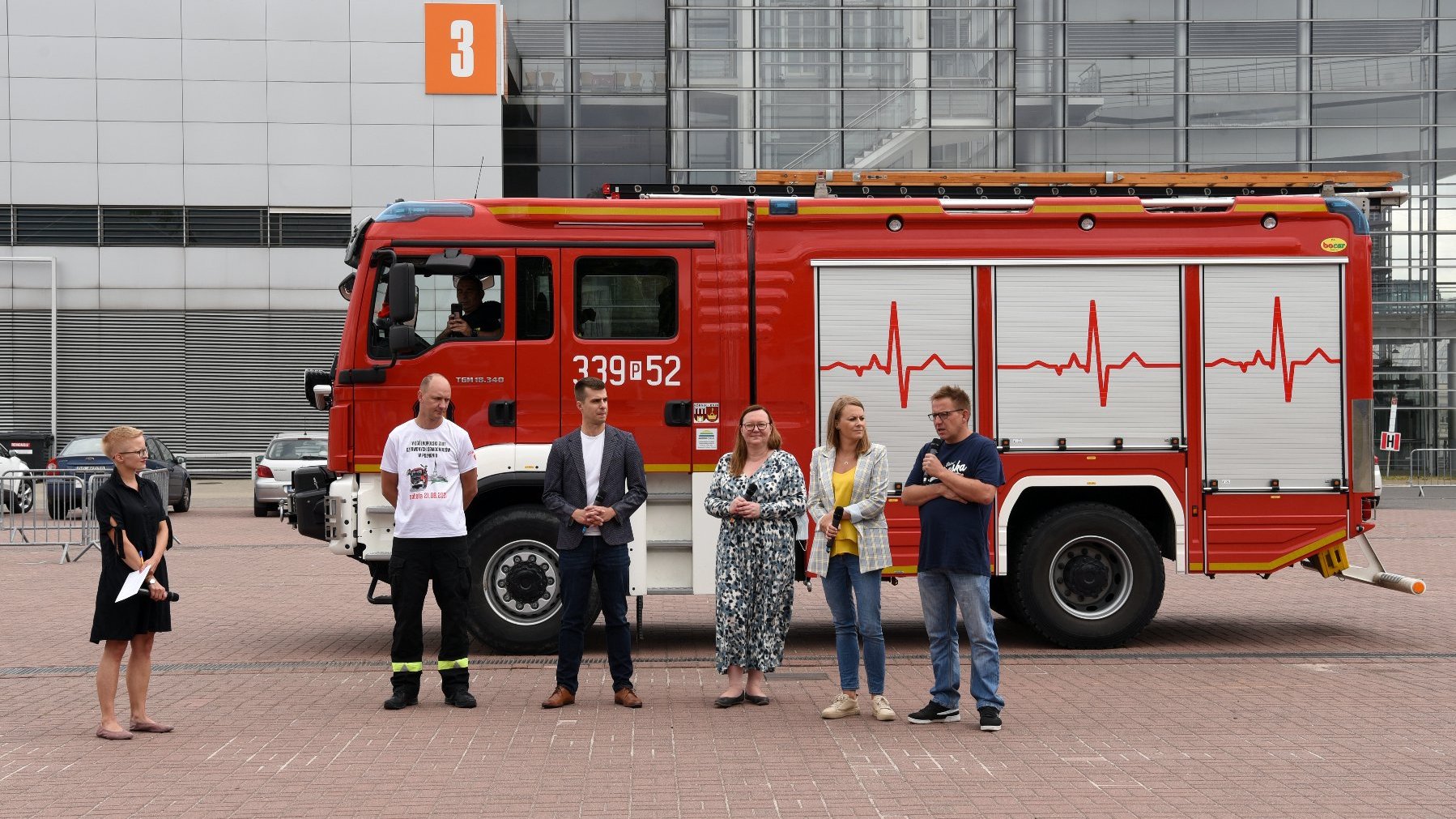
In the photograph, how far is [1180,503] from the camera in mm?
10359

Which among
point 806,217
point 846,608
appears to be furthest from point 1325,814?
point 806,217

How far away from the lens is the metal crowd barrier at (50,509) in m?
18.4

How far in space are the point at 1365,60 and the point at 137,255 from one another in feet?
96.8

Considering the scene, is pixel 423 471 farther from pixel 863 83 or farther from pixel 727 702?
pixel 863 83

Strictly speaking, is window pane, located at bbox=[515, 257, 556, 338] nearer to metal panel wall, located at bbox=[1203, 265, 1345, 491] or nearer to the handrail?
metal panel wall, located at bbox=[1203, 265, 1345, 491]

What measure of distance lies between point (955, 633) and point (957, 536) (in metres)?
0.56

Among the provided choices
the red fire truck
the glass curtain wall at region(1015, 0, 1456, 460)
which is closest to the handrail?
the glass curtain wall at region(1015, 0, 1456, 460)

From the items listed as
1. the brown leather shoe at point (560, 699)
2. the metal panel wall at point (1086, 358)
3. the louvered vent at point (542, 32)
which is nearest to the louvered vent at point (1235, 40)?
the louvered vent at point (542, 32)

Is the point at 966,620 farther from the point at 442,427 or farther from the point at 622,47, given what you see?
the point at 622,47

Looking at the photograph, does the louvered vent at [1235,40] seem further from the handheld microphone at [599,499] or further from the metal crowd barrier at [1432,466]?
the handheld microphone at [599,499]

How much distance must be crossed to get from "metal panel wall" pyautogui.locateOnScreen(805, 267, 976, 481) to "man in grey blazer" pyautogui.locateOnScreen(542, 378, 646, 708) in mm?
2155

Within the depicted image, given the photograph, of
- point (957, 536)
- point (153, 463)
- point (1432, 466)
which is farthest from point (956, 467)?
point (1432, 466)

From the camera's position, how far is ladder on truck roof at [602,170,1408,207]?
11.0m

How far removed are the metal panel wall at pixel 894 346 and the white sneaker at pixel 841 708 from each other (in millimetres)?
2499
